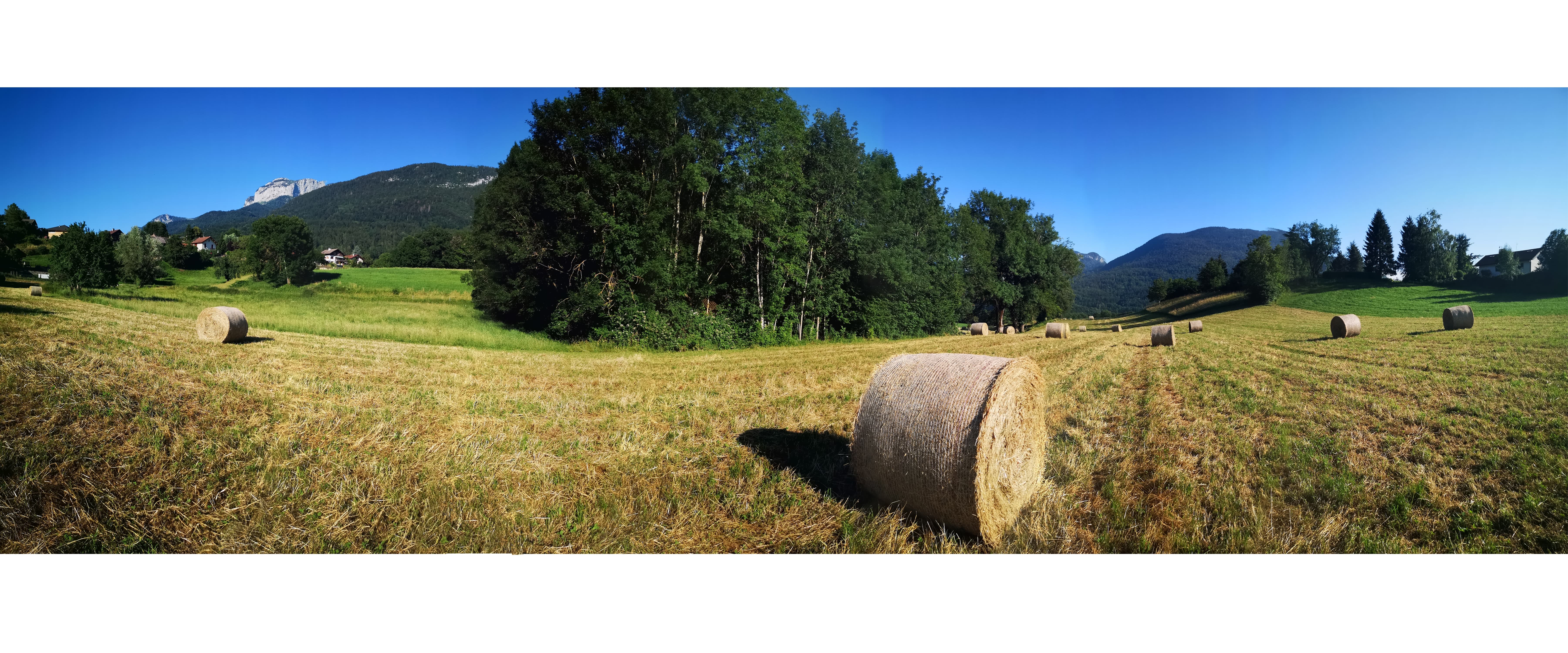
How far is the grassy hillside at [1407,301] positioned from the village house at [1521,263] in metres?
0.28

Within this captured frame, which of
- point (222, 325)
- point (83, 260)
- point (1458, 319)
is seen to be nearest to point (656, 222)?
point (222, 325)

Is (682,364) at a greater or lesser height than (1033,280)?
lesser

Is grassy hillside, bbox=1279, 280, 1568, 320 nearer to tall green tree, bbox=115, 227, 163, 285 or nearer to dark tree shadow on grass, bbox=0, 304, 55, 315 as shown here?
dark tree shadow on grass, bbox=0, 304, 55, 315

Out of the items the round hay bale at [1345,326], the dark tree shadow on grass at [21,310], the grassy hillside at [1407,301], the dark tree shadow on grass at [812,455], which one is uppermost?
the grassy hillside at [1407,301]

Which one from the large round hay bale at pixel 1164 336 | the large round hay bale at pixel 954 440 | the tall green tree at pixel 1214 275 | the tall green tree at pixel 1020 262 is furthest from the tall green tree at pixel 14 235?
the tall green tree at pixel 1020 262

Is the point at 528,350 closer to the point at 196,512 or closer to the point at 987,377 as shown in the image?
the point at 196,512

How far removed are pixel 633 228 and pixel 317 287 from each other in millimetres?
5886

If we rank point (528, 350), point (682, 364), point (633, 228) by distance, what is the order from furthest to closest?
point (633, 228) < point (682, 364) < point (528, 350)

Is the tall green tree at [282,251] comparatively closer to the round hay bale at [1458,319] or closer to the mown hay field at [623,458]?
the mown hay field at [623,458]

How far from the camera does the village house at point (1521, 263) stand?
3918 millimetres

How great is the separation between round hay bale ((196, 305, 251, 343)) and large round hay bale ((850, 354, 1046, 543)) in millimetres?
4983

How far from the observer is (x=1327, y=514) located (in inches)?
101

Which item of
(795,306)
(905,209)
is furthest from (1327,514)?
(905,209)

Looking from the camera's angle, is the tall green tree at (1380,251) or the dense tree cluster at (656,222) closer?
the tall green tree at (1380,251)
